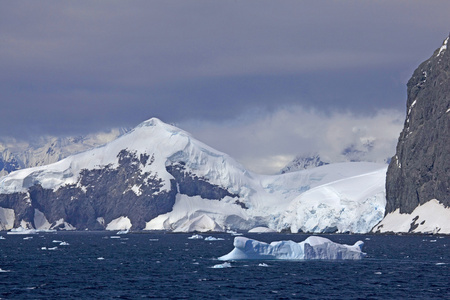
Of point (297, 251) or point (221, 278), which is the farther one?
point (297, 251)

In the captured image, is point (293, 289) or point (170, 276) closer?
point (293, 289)

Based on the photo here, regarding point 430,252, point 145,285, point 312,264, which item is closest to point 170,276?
point 145,285

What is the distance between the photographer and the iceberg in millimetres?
106250

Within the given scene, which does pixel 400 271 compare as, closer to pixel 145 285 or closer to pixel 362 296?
pixel 362 296

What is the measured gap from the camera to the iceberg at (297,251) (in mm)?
106250

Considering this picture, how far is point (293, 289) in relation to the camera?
239ft

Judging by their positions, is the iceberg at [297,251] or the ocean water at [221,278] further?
the iceberg at [297,251]

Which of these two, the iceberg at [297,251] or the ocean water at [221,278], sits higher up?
the iceberg at [297,251]

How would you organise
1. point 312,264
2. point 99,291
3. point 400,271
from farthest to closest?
point 312,264
point 400,271
point 99,291

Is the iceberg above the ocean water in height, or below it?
above

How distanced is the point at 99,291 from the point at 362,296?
24.3 meters

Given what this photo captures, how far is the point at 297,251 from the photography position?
108m

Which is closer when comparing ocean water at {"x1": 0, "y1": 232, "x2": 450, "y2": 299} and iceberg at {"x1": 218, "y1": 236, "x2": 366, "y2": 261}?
ocean water at {"x1": 0, "y1": 232, "x2": 450, "y2": 299}

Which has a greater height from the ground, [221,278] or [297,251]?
[297,251]
